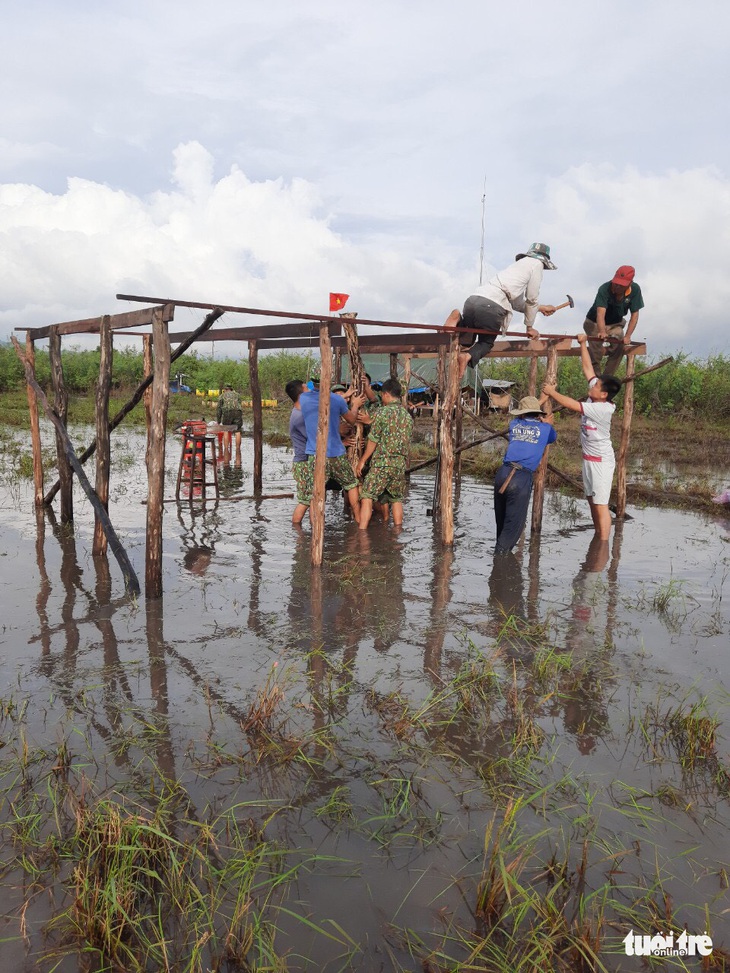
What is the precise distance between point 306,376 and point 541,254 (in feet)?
33.2

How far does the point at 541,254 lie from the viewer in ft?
25.2

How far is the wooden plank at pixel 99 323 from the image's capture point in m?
6.05

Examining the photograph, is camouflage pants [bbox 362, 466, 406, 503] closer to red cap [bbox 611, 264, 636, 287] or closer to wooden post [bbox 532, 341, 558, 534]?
wooden post [bbox 532, 341, 558, 534]

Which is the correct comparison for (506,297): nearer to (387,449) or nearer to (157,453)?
(387,449)

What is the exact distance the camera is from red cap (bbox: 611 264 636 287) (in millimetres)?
7922

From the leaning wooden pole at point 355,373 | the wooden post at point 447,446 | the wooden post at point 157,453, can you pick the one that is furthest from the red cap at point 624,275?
the wooden post at point 157,453

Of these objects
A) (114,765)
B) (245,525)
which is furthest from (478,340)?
(114,765)

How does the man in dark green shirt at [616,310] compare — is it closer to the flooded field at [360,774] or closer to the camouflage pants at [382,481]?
the camouflage pants at [382,481]

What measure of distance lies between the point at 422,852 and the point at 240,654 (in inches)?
88.7

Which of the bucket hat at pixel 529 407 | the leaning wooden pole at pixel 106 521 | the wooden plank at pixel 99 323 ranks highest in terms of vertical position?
the wooden plank at pixel 99 323

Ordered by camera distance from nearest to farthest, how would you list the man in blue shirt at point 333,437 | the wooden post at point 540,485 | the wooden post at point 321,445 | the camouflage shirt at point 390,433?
1. the wooden post at point 321,445
2. the man in blue shirt at point 333,437
3. the camouflage shirt at point 390,433
4. the wooden post at point 540,485

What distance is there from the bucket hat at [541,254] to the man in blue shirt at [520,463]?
1.62 metres

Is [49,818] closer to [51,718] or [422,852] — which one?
[51,718]

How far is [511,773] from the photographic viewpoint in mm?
3381
